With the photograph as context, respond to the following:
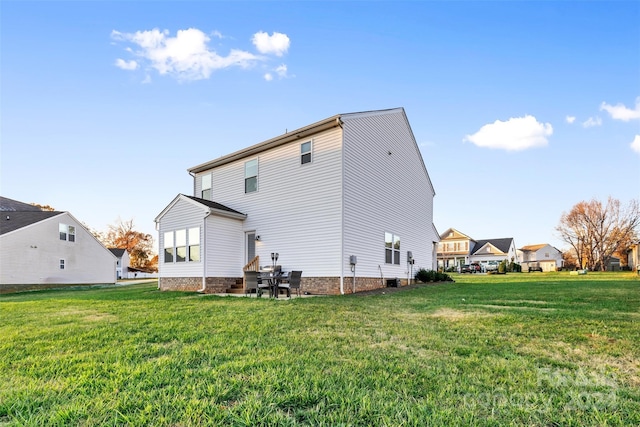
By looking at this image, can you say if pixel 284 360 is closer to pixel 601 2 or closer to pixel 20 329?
pixel 20 329

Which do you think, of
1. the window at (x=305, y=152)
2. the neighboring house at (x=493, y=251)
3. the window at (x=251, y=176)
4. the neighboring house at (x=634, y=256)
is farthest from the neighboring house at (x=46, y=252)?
the neighboring house at (x=493, y=251)

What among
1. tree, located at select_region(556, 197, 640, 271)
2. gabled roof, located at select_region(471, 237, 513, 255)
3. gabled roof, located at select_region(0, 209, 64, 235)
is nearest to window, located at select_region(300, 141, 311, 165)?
gabled roof, located at select_region(0, 209, 64, 235)

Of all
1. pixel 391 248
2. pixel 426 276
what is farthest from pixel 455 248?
pixel 391 248

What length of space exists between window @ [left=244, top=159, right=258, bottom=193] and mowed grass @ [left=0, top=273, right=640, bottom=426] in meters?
9.65

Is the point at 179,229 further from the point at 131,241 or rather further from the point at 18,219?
the point at 131,241

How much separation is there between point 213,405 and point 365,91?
1699 centimetres

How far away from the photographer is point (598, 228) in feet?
162

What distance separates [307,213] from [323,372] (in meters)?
10.1

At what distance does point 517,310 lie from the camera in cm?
726

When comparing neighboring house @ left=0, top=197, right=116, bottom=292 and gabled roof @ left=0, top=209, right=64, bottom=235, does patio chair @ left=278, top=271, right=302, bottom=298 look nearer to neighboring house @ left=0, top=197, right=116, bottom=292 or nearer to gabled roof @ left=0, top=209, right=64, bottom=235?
neighboring house @ left=0, top=197, right=116, bottom=292

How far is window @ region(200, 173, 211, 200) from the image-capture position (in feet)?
56.7

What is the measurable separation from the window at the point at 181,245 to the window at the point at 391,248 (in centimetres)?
876

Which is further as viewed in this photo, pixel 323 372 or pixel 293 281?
pixel 293 281

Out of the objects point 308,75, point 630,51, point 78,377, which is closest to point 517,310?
point 78,377
